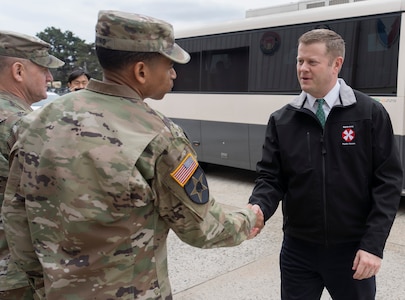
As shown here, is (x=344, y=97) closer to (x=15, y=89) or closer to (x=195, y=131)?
(x=15, y=89)

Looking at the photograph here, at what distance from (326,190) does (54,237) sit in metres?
1.34

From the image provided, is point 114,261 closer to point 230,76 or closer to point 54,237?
point 54,237

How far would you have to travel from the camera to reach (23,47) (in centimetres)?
221

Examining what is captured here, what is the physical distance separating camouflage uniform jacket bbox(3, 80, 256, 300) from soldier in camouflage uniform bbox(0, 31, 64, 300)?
1.81 feet

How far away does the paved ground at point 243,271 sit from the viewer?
3619 mm

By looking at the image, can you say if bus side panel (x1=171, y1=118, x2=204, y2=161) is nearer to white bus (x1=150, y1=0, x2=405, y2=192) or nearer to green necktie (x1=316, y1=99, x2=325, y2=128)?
white bus (x1=150, y1=0, x2=405, y2=192)

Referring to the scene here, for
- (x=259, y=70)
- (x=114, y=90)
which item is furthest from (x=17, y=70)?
(x=259, y=70)

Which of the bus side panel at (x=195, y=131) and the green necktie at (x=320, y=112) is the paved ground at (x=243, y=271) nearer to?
the green necktie at (x=320, y=112)

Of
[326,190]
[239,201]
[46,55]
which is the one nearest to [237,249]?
[239,201]

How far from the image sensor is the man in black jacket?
210 cm

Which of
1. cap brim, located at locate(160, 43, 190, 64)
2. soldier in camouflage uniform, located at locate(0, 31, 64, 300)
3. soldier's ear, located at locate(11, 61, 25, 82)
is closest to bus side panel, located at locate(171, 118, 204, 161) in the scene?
soldier in camouflage uniform, located at locate(0, 31, 64, 300)

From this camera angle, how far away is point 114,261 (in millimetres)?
1408

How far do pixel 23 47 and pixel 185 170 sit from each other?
1327 mm

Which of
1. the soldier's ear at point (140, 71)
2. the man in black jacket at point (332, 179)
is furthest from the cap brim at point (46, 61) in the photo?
A: the man in black jacket at point (332, 179)
